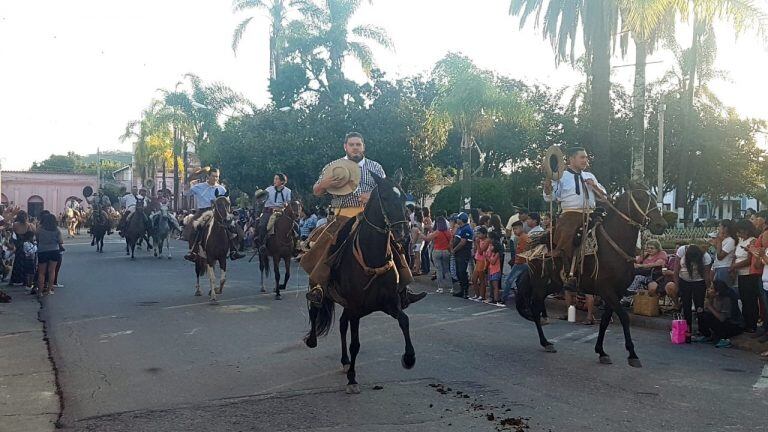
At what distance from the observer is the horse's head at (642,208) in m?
9.30

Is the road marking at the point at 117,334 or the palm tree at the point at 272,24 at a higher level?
the palm tree at the point at 272,24

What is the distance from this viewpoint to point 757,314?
36.4 ft

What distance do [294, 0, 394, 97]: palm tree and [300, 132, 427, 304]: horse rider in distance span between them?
103 feet

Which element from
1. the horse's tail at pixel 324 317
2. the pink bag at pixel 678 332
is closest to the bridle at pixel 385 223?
the horse's tail at pixel 324 317

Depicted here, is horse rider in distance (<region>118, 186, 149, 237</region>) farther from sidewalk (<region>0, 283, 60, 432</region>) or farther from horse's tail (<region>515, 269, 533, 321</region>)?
horse's tail (<region>515, 269, 533, 321</region>)

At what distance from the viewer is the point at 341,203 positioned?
8.49m

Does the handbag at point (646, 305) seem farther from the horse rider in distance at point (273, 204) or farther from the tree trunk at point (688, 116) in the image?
the tree trunk at point (688, 116)

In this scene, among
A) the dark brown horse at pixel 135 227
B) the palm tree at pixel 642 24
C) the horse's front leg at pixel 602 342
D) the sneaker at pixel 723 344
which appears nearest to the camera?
the horse's front leg at pixel 602 342

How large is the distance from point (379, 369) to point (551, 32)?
15.4 metres

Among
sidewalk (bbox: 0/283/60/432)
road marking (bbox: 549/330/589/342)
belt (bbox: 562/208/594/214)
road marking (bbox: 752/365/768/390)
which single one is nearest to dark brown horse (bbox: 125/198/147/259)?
sidewalk (bbox: 0/283/60/432)

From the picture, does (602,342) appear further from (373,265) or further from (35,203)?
(35,203)

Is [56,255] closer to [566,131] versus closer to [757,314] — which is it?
[757,314]

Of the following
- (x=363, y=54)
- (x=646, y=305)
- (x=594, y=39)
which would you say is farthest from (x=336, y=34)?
(x=646, y=305)

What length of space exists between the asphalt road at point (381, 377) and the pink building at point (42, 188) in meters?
67.1
